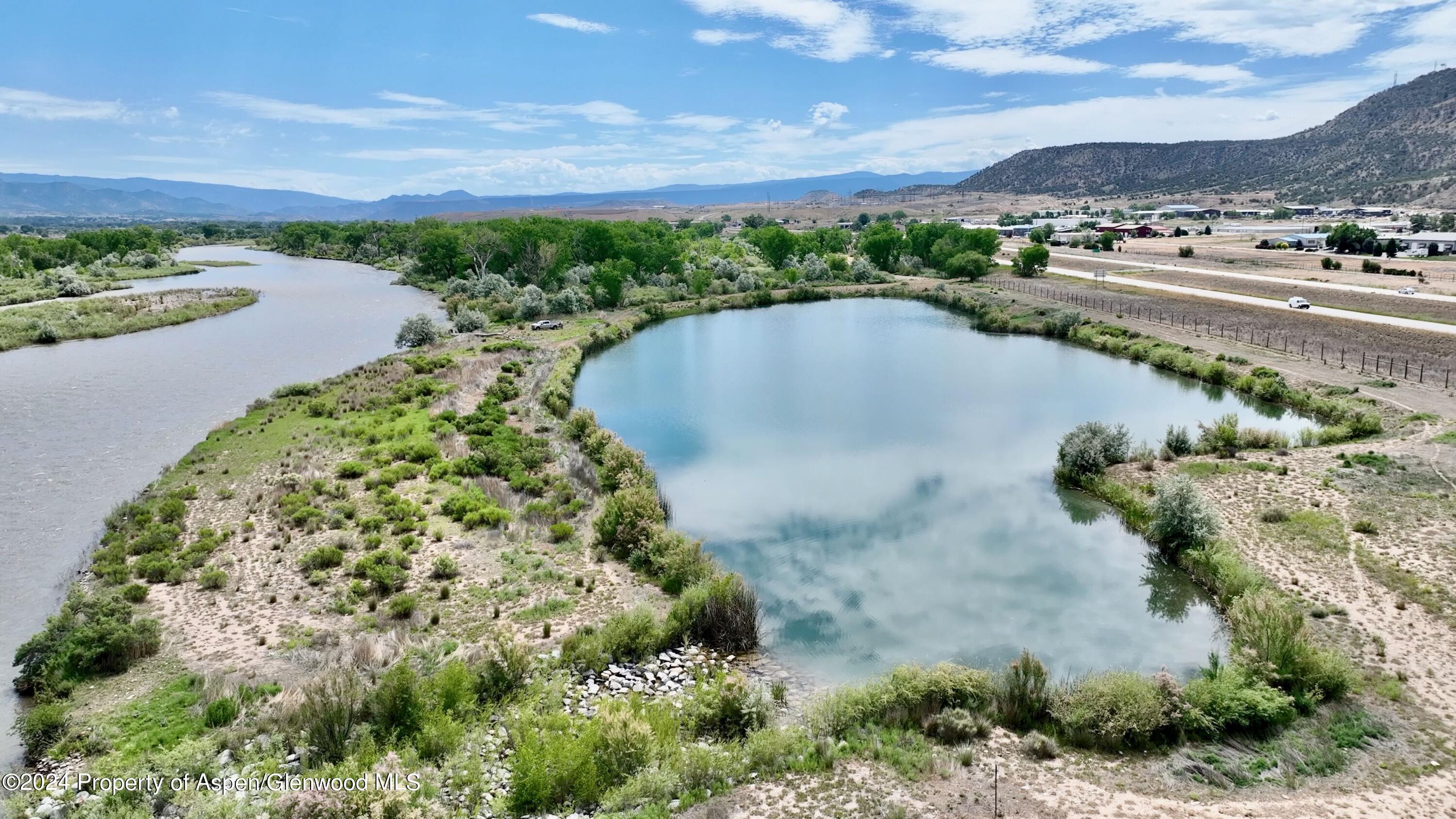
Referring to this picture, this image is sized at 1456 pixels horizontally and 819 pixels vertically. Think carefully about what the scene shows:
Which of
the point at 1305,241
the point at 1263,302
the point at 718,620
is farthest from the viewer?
the point at 1305,241

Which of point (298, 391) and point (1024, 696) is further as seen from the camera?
point (298, 391)

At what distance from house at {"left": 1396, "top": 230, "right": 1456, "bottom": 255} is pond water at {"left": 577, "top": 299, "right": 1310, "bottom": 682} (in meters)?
50.9

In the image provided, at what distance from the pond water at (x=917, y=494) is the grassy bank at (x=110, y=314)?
35.0 metres

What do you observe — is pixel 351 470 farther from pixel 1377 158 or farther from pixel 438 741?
pixel 1377 158

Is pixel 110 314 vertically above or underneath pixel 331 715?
above

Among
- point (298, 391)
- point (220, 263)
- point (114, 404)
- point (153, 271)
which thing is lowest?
point (114, 404)

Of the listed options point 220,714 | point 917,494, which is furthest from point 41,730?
point 917,494

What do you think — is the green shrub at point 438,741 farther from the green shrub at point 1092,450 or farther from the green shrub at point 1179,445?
the green shrub at point 1179,445

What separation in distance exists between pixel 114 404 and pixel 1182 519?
40.9m

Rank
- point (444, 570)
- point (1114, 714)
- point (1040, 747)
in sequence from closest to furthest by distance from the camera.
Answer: point (1040, 747), point (1114, 714), point (444, 570)

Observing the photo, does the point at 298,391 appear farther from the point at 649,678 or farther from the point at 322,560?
the point at 649,678

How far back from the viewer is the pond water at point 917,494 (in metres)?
16.5

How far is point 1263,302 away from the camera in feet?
170

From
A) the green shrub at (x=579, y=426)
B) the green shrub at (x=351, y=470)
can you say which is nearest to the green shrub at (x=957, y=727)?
the green shrub at (x=579, y=426)
